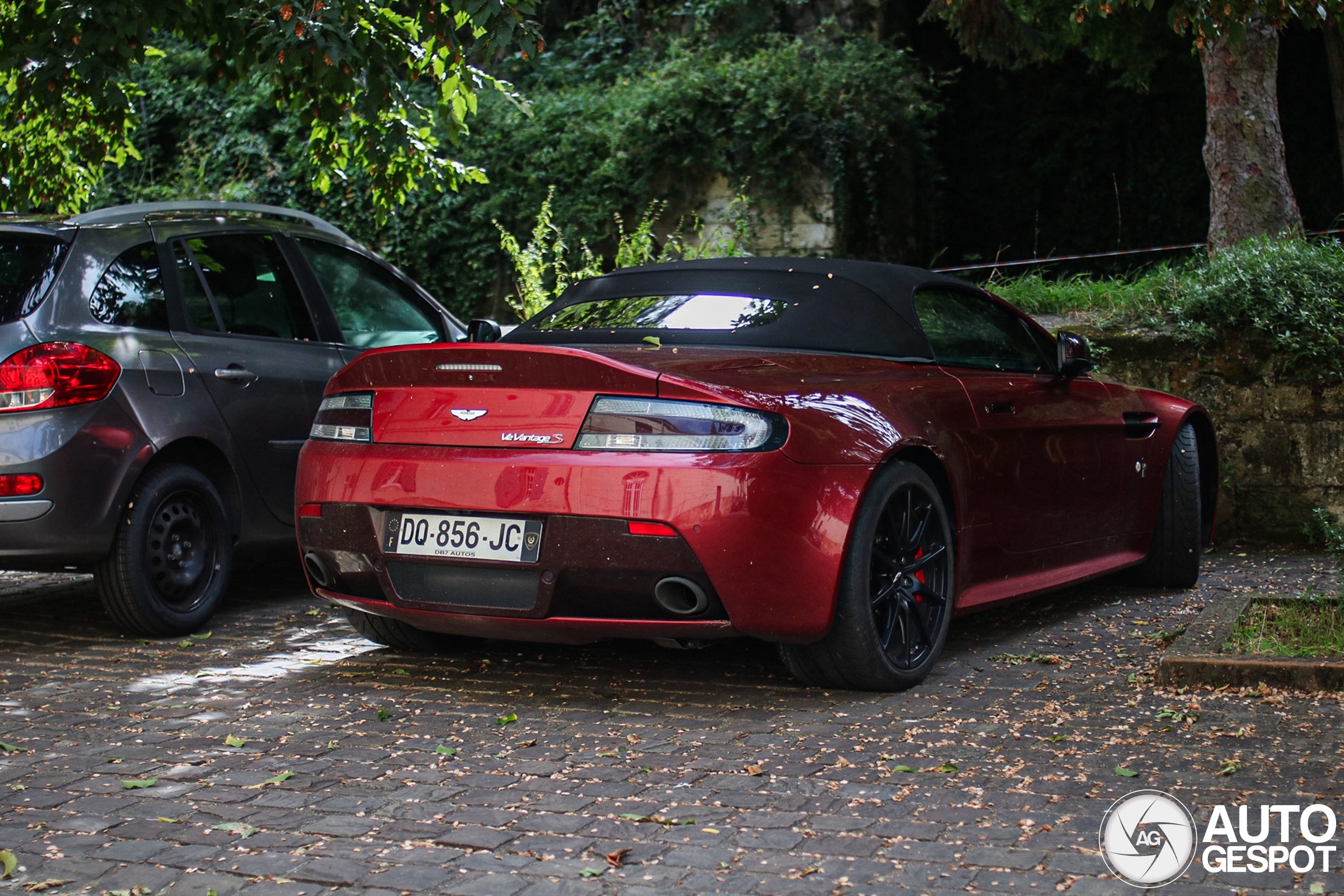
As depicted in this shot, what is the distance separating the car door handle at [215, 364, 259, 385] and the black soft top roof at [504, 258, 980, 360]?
1.33 metres

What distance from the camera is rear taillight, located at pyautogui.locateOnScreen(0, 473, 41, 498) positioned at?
518 centimetres

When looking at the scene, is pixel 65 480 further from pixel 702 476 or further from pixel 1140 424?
pixel 1140 424

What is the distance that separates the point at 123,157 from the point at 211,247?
15.4 feet

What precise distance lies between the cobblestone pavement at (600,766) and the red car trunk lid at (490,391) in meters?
0.86

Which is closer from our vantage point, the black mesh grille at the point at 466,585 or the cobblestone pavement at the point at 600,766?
the cobblestone pavement at the point at 600,766

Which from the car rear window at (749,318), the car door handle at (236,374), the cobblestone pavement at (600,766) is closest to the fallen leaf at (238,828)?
the cobblestone pavement at (600,766)

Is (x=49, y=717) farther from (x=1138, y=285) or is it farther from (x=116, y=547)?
(x=1138, y=285)

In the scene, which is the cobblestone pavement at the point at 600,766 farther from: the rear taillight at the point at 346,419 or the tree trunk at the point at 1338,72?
the tree trunk at the point at 1338,72

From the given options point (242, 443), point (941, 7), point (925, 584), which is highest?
point (941, 7)

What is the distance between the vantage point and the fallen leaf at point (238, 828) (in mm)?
3252

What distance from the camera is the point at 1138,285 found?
29.2ft

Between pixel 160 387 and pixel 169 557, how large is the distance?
0.69 meters

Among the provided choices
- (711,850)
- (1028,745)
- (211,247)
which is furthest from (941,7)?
(711,850)

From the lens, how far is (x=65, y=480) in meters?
5.22
